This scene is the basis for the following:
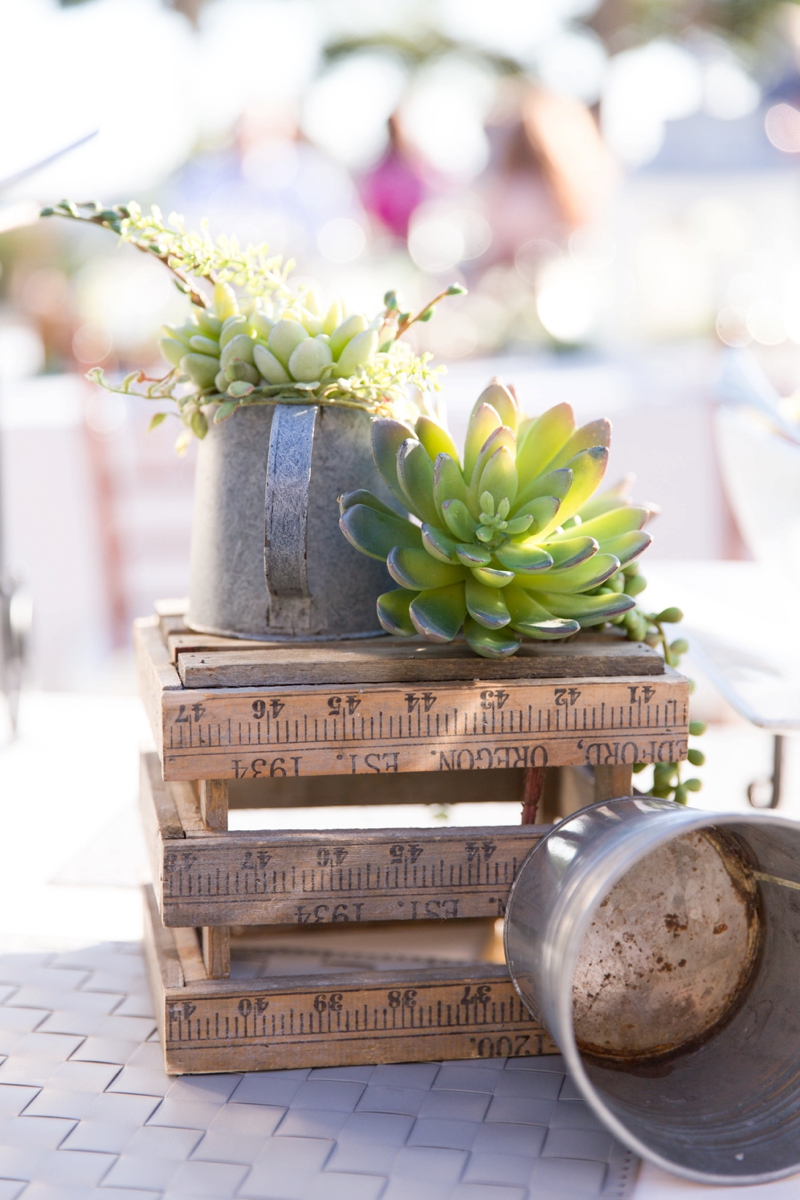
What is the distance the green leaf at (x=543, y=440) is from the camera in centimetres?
79

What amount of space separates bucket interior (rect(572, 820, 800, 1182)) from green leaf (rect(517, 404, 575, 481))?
0.29 m

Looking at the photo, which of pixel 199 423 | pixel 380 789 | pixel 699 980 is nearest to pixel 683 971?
pixel 699 980

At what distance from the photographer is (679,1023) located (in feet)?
2.54

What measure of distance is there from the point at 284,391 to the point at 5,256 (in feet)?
46.2

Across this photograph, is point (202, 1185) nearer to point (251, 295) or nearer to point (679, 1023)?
point (679, 1023)

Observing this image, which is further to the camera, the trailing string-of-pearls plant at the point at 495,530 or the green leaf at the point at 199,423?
the green leaf at the point at 199,423

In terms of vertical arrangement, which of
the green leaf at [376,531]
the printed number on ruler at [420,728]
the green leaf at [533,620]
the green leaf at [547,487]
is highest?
the green leaf at [547,487]

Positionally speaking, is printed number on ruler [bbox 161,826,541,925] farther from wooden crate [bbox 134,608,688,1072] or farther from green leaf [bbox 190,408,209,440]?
green leaf [bbox 190,408,209,440]

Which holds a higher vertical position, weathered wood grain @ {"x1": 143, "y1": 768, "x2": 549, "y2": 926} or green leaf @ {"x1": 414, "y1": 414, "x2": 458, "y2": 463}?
green leaf @ {"x1": 414, "y1": 414, "x2": 458, "y2": 463}

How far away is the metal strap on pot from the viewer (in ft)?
2.55

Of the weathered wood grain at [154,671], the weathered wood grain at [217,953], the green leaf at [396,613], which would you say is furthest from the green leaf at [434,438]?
the weathered wood grain at [217,953]

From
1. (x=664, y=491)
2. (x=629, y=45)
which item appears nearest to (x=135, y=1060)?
(x=664, y=491)

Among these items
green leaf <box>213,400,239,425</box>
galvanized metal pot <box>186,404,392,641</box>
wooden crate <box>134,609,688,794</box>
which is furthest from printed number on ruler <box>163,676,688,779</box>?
green leaf <box>213,400,239,425</box>

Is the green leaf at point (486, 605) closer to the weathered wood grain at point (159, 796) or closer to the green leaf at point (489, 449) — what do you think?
the green leaf at point (489, 449)
